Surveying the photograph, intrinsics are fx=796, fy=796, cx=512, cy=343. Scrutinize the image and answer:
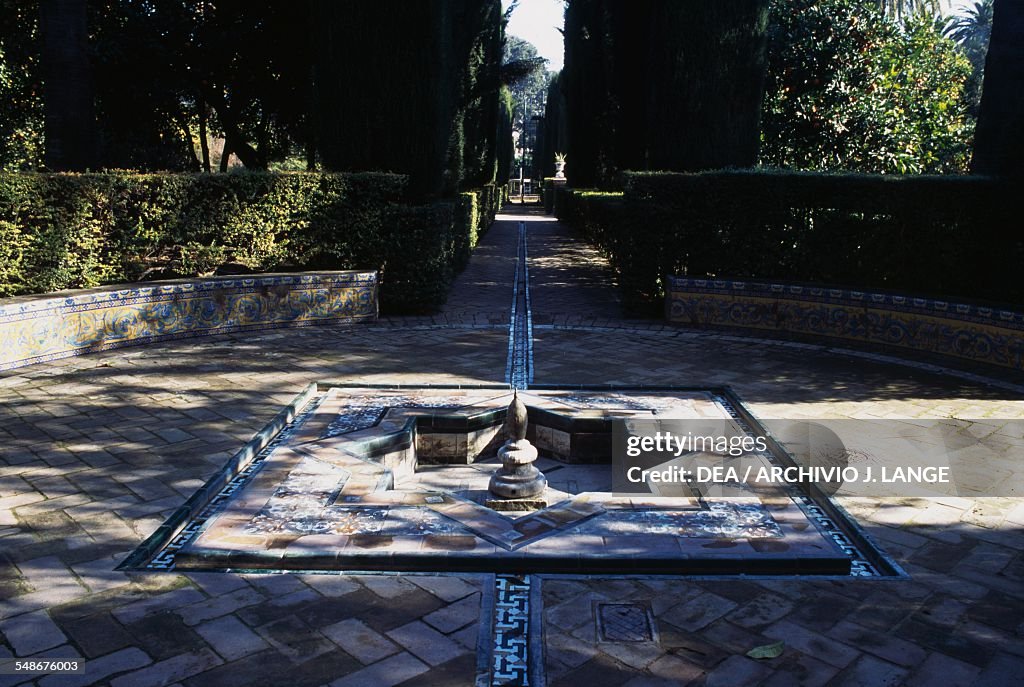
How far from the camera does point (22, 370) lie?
8656 millimetres

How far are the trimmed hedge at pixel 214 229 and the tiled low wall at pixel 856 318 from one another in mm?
4145

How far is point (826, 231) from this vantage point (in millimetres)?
11188

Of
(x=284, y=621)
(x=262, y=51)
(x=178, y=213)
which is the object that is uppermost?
(x=262, y=51)

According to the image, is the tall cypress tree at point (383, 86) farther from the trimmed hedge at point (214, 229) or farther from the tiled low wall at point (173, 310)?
the tiled low wall at point (173, 310)

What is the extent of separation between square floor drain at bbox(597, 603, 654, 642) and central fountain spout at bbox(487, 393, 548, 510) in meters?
1.32

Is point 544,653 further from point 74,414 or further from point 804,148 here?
point 804,148

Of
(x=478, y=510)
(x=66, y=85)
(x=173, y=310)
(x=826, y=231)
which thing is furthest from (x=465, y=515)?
(x=66, y=85)

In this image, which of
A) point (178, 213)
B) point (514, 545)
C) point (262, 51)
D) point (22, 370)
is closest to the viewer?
point (514, 545)

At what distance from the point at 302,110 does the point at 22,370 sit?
9.87m

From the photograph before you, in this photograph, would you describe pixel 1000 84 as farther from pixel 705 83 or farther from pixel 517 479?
pixel 517 479

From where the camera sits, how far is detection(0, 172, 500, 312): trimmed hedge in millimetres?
9359

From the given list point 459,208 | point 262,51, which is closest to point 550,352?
point 459,208
